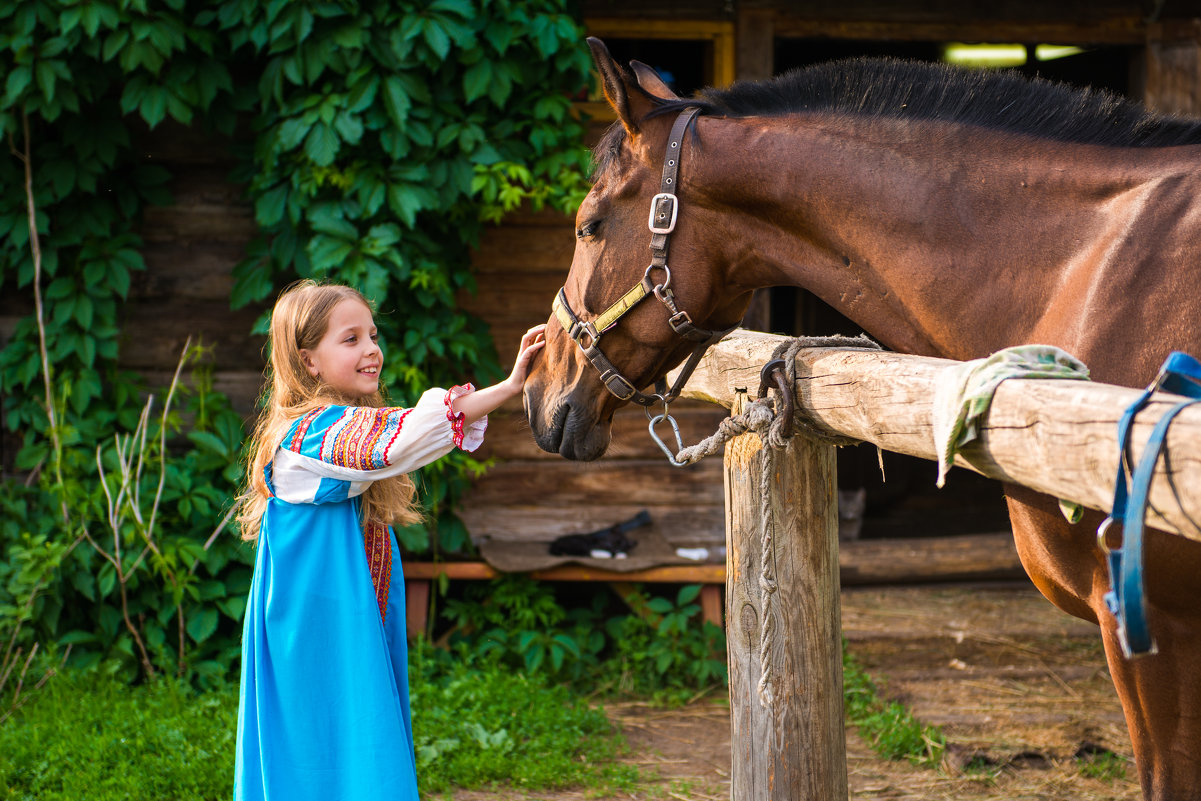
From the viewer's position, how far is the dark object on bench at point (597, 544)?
415 cm

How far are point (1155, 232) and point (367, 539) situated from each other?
1573 millimetres

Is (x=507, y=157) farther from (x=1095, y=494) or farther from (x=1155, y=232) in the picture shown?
(x=1095, y=494)

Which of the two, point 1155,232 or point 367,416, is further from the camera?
point 367,416

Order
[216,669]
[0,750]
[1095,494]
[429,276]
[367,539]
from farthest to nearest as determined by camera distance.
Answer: [429,276] → [216,669] → [0,750] → [367,539] → [1095,494]

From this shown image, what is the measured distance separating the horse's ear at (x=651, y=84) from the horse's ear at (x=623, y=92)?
0.02 metres

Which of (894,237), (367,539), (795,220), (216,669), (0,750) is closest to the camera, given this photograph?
(894,237)

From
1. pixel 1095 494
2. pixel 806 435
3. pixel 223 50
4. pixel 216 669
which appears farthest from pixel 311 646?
pixel 223 50

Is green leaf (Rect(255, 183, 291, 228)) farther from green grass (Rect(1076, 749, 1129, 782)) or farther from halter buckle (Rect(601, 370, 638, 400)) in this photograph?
green grass (Rect(1076, 749, 1129, 782))

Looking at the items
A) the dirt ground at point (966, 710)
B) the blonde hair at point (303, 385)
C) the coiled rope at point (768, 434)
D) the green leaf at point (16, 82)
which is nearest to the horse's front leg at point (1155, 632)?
the coiled rope at point (768, 434)

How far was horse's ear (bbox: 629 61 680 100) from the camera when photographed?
2080 mm

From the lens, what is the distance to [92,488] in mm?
3799

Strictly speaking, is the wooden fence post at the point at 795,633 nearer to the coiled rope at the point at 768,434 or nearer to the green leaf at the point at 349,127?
the coiled rope at the point at 768,434

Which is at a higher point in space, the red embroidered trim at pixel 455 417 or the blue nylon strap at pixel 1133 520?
the red embroidered trim at pixel 455 417

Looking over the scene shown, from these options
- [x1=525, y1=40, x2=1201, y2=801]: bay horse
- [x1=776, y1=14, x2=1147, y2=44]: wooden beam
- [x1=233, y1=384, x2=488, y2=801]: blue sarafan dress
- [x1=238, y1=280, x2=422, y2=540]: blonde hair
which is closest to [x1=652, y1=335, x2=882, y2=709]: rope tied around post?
[x1=525, y1=40, x2=1201, y2=801]: bay horse
